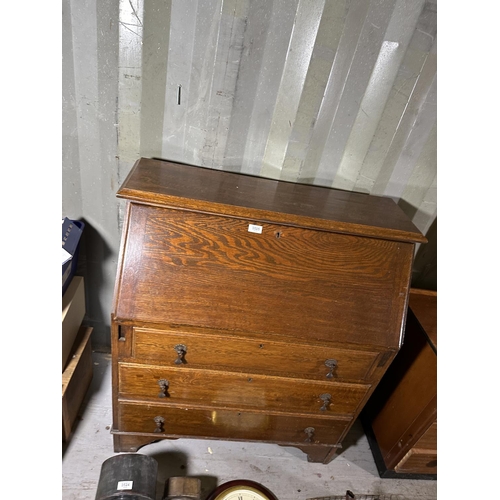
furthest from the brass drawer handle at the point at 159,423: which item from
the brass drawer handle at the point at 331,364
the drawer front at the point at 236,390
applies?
the brass drawer handle at the point at 331,364

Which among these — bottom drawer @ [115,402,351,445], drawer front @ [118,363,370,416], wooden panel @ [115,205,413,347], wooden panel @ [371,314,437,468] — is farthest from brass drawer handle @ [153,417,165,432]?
wooden panel @ [371,314,437,468]

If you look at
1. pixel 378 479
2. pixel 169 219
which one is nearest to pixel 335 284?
pixel 169 219

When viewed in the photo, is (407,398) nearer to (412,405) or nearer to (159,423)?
(412,405)

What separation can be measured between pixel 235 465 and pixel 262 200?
1.36 meters

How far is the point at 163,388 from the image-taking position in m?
1.52

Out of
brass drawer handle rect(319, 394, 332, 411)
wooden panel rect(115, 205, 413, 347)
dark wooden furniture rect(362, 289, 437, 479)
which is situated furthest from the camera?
dark wooden furniture rect(362, 289, 437, 479)

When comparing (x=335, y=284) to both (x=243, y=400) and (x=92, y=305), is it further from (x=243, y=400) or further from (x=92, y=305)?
(x=92, y=305)

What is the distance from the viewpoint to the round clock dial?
162 cm

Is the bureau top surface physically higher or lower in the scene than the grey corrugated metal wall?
lower

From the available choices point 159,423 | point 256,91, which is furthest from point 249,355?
point 256,91

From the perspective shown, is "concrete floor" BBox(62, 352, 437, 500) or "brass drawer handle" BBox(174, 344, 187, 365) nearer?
"brass drawer handle" BBox(174, 344, 187, 365)

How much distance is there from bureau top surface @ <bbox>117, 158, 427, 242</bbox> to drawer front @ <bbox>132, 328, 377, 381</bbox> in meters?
0.46

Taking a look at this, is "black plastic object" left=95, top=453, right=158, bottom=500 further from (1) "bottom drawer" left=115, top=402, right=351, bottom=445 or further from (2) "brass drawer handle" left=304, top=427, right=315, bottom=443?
(2) "brass drawer handle" left=304, top=427, right=315, bottom=443
